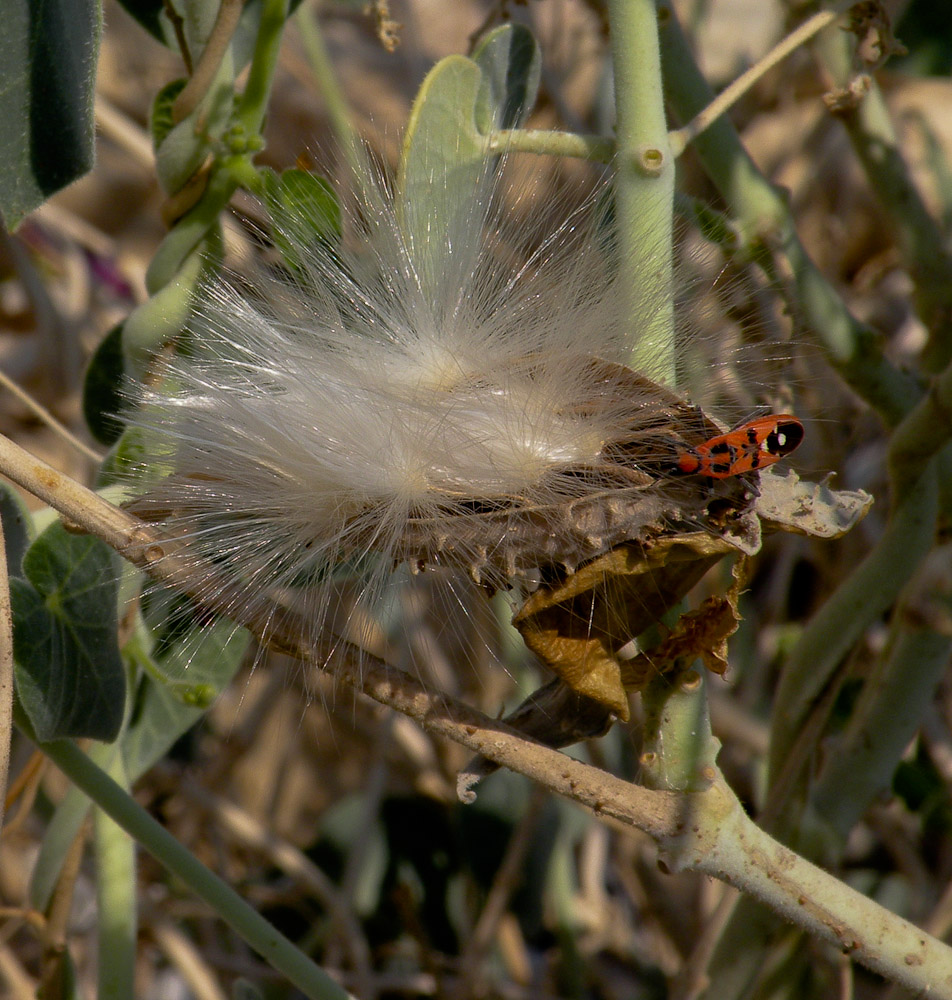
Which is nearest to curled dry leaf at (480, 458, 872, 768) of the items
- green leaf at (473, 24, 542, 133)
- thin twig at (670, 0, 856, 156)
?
thin twig at (670, 0, 856, 156)

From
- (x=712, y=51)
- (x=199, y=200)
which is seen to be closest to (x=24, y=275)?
(x=199, y=200)

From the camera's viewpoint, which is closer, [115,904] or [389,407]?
[389,407]

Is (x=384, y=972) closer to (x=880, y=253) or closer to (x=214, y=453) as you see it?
(x=214, y=453)

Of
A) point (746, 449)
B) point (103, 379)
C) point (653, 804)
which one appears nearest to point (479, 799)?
point (103, 379)

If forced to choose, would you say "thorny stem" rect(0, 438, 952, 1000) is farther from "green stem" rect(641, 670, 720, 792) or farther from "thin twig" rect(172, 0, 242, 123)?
"thin twig" rect(172, 0, 242, 123)

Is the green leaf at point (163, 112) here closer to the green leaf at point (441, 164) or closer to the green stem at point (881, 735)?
the green leaf at point (441, 164)

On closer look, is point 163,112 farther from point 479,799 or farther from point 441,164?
point 479,799

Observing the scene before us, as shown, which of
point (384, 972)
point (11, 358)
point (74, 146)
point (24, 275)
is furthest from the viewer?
point (11, 358)
